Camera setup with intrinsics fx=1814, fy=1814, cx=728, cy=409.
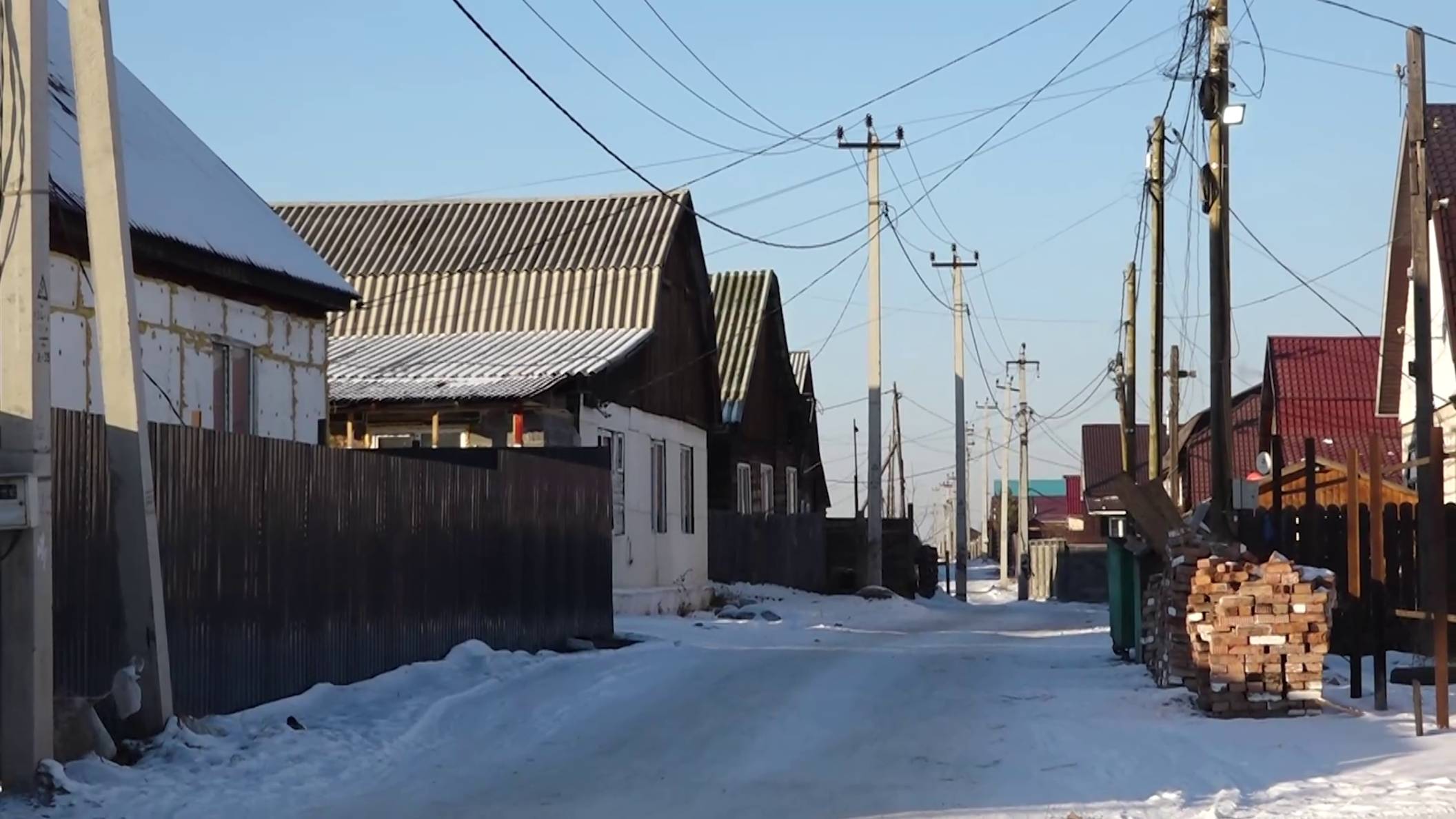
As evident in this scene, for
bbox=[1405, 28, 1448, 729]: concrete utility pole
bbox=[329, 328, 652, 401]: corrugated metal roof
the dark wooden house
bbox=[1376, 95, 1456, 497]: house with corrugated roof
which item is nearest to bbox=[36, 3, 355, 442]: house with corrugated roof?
the dark wooden house

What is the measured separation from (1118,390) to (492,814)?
40.7m

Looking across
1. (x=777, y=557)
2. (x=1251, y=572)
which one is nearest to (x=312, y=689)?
(x=1251, y=572)

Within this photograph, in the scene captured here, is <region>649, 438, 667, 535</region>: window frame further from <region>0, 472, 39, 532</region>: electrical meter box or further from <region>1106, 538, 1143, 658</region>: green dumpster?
<region>0, 472, 39, 532</region>: electrical meter box

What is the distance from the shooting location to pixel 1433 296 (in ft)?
93.1

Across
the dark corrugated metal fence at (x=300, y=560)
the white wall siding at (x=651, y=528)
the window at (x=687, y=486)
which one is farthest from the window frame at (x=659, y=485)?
the dark corrugated metal fence at (x=300, y=560)

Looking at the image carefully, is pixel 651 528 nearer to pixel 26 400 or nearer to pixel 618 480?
pixel 618 480

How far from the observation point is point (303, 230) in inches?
1399

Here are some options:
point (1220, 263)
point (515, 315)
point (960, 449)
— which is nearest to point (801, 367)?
point (960, 449)

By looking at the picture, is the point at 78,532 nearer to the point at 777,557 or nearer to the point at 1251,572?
the point at 1251,572

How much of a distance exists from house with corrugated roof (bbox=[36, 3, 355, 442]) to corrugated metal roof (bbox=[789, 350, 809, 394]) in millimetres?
32159

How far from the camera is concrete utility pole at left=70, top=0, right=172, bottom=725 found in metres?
10.9

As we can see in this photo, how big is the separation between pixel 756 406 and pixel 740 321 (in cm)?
223

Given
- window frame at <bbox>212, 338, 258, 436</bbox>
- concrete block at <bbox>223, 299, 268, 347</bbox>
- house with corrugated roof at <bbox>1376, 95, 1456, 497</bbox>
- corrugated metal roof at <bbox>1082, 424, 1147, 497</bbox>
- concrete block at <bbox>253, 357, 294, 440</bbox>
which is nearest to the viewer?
window frame at <bbox>212, 338, 258, 436</bbox>

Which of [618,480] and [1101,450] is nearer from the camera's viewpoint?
[618,480]
